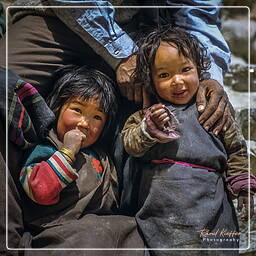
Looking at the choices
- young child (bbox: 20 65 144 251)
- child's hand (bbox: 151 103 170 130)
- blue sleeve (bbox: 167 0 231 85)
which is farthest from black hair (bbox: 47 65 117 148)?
blue sleeve (bbox: 167 0 231 85)

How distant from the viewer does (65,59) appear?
935 millimetres

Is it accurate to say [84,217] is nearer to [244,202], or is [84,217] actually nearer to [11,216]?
[11,216]

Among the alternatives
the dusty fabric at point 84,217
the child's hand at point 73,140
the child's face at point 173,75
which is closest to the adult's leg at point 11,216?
the dusty fabric at point 84,217

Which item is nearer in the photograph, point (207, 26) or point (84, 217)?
point (84, 217)

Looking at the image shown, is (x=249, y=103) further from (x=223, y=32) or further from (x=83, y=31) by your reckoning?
(x=83, y=31)

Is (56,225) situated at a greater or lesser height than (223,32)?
lesser

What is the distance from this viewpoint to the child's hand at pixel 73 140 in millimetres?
852

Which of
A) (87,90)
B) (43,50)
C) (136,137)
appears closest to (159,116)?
(136,137)

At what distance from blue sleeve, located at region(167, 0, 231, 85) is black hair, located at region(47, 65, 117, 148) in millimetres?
220

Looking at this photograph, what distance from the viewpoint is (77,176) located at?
84cm

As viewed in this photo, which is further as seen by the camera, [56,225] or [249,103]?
[249,103]

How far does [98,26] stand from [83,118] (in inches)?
7.5

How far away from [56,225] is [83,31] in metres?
0.38

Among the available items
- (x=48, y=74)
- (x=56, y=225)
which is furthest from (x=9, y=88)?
(x=56, y=225)
